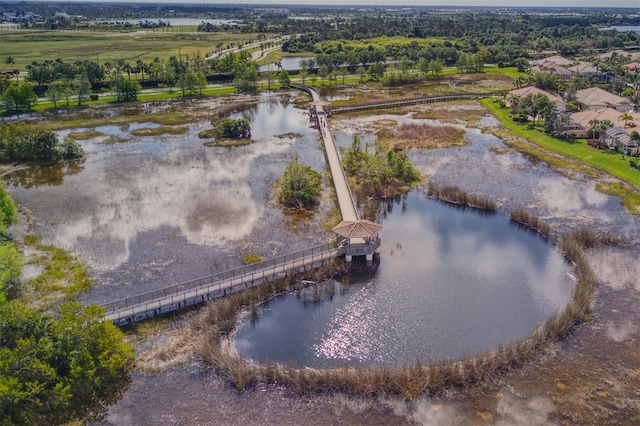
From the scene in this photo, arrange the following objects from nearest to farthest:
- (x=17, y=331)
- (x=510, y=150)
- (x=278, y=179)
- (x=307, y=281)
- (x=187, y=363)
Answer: (x=17, y=331)
(x=187, y=363)
(x=307, y=281)
(x=278, y=179)
(x=510, y=150)

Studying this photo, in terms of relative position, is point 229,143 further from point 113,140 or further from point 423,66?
point 423,66

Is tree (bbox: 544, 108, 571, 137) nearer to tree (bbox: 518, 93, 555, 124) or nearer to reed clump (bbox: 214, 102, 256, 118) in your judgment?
tree (bbox: 518, 93, 555, 124)

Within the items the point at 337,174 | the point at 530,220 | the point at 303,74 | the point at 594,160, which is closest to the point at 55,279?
the point at 337,174

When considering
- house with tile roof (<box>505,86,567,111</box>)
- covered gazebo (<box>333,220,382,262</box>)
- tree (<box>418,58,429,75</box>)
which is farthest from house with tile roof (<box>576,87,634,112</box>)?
covered gazebo (<box>333,220,382,262</box>)

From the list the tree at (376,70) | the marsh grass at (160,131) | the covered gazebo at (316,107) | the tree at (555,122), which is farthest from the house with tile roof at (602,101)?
the marsh grass at (160,131)

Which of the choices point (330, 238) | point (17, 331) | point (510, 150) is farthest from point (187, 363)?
point (510, 150)

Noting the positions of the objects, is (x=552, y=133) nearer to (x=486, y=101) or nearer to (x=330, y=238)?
(x=486, y=101)

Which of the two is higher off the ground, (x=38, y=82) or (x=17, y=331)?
(x=38, y=82)

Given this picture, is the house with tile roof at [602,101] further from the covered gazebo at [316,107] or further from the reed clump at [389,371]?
the reed clump at [389,371]
